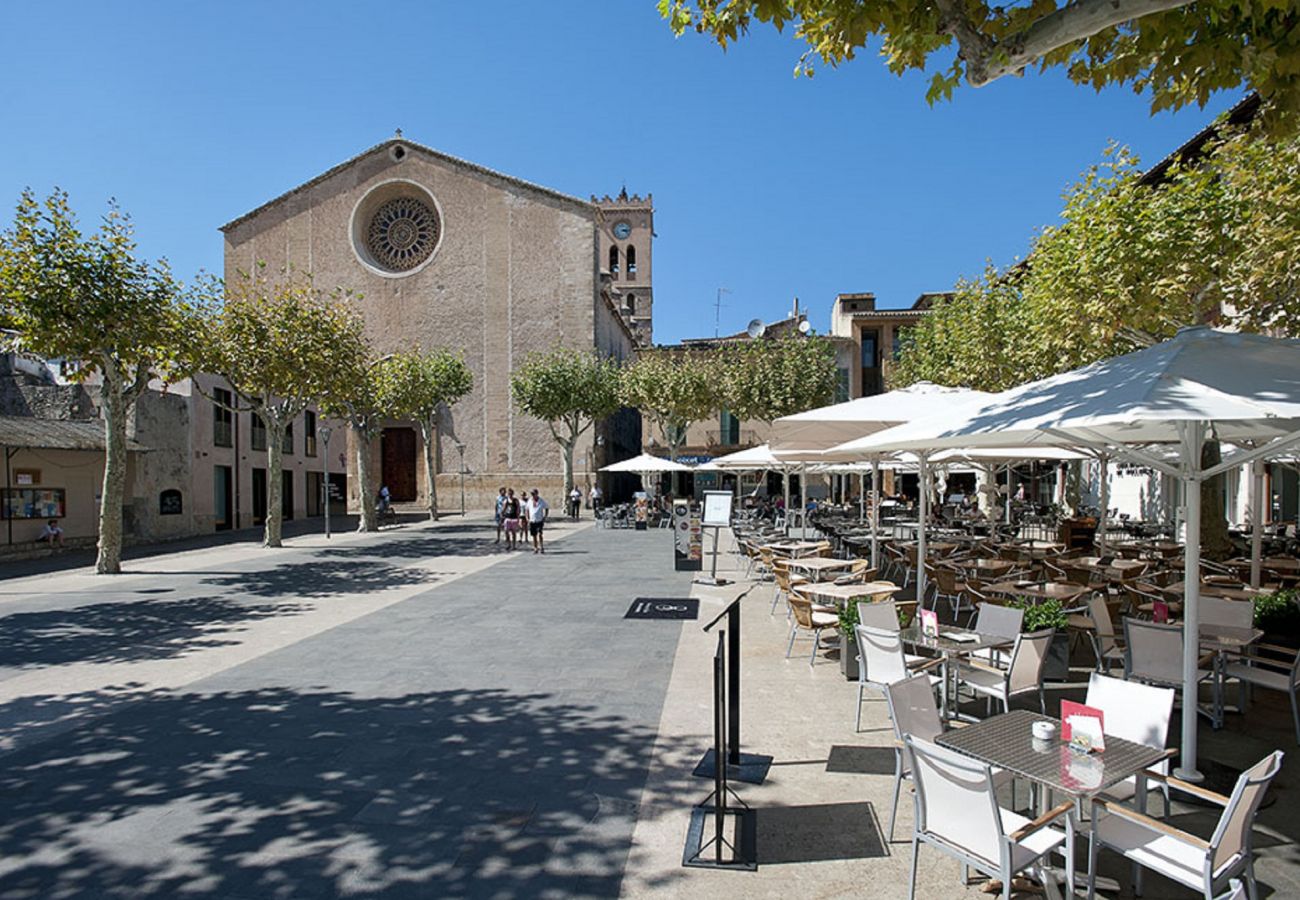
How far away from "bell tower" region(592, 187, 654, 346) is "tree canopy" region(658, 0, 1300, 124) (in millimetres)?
56215

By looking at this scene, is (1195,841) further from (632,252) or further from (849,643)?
(632,252)

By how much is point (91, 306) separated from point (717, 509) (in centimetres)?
1161

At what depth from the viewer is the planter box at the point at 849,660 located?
262 inches

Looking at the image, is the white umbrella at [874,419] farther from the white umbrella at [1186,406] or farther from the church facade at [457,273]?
the church facade at [457,273]

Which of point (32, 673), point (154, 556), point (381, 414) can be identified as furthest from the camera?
point (381, 414)

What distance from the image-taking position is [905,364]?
29.5 metres

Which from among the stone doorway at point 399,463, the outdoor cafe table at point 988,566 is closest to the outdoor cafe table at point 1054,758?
the outdoor cafe table at point 988,566

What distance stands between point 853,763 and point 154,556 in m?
19.5

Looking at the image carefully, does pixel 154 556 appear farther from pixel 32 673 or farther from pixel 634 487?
pixel 634 487

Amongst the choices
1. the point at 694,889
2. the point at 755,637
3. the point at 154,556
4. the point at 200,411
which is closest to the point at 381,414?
the point at 200,411

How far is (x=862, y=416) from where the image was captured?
8.44 metres

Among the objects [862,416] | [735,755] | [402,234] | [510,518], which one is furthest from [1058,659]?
[402,234]

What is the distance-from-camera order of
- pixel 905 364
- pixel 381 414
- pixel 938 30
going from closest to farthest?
pixel 938 30 → pixel 381 414 → pixel 905 364

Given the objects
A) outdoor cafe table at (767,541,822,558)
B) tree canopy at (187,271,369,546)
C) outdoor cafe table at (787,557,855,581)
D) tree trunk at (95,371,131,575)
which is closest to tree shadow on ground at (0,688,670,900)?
outdoor cafe table at (787,557,855,581)
